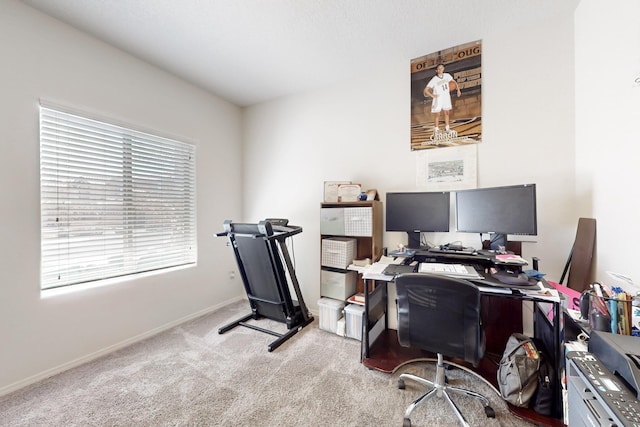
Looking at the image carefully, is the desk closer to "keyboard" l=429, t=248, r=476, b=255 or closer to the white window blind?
"keyboard" l=429, t=248, r=476, b=255

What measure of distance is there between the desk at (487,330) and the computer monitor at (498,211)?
1.43 ft

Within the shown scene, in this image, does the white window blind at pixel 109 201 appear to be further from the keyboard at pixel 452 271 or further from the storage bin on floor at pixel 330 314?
the keyboard at pixel 452 271

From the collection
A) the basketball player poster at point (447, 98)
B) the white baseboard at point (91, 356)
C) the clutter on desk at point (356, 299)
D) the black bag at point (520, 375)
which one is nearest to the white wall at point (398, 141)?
the basketball player poster at point (447, 98)

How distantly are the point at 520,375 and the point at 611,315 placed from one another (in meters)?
0.68

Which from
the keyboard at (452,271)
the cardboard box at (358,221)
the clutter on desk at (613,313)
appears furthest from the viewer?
the cardboard box at (358,221)

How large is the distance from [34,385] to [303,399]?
6.66ft

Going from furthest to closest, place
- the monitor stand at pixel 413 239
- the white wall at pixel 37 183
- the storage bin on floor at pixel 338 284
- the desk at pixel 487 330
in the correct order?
the storage bin on floor at pixel 338 284
the monitor stand at pixel 413 239
the white wall at pixel 37 183
the desk at pixel 487 330

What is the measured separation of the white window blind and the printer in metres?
3.42

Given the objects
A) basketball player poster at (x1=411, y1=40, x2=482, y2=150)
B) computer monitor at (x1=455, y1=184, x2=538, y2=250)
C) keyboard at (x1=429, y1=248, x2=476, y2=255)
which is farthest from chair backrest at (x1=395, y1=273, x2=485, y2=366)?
basketball player poster at (x1=411, y1=40, x2=482, y2=150)

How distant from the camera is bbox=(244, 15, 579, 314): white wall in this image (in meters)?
2.03

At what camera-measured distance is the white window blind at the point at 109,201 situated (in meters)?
2.02

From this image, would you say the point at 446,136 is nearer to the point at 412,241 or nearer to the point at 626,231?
the point at 412,241

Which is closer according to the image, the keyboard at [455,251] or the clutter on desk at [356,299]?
the keyboard at [455,251]

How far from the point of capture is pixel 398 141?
8.70 feet
